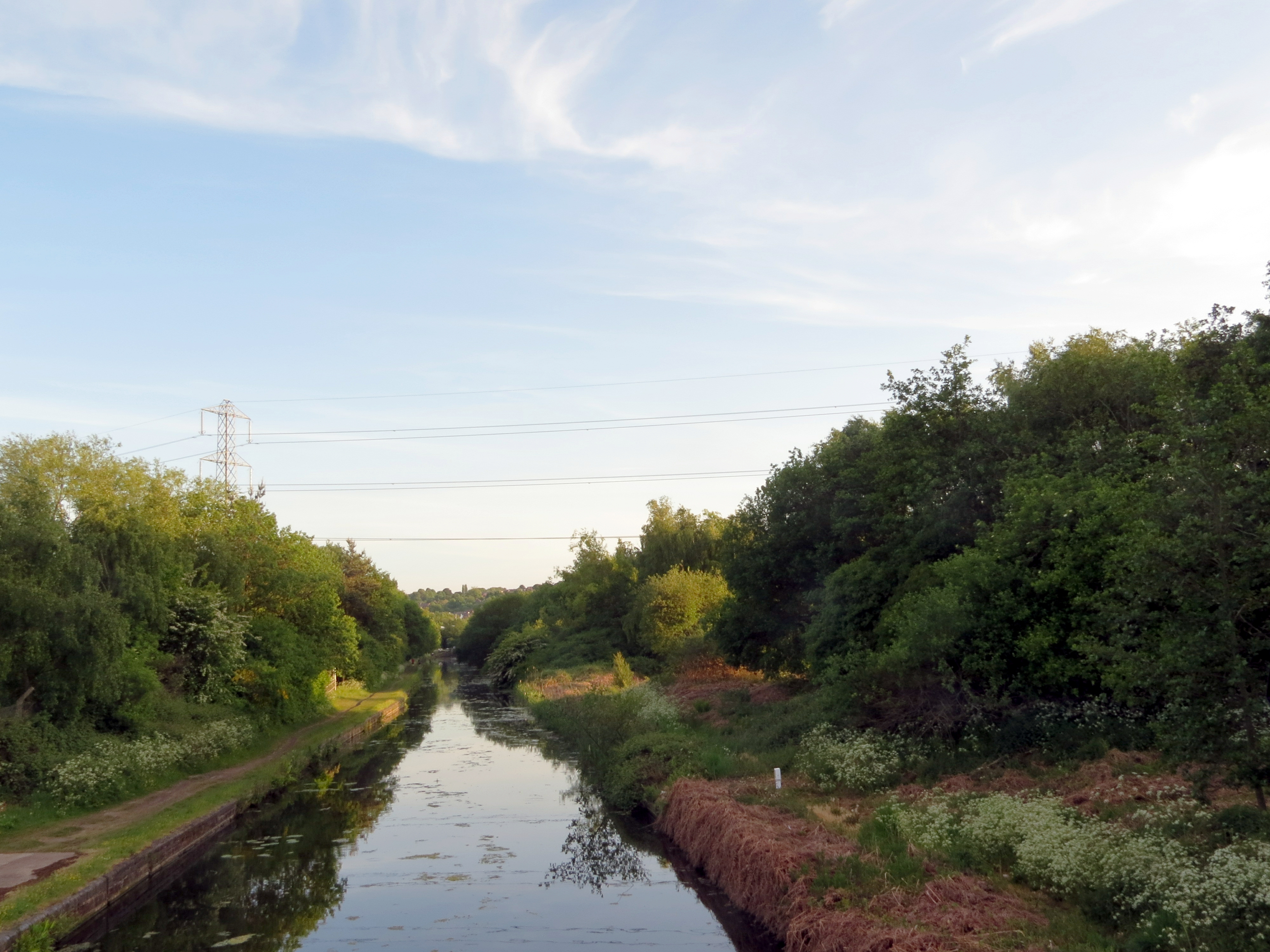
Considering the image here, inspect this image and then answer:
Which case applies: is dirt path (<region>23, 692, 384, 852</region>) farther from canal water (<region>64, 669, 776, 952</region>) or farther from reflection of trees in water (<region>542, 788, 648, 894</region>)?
reflection of trees in water (<region>542, 788, 648, 894</region>)

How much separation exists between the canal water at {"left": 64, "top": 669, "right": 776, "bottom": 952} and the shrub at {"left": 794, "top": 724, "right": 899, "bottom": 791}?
12.4 feet

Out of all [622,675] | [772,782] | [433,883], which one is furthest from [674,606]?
[433,883]

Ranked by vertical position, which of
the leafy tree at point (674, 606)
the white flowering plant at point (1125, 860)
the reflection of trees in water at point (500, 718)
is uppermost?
the leafy tree at point (674, 606)

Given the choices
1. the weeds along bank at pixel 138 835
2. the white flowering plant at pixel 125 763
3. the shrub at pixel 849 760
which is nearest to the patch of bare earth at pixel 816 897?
the shrub at pixel 849 760

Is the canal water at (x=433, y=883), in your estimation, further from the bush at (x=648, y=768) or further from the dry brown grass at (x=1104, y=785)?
the dry brown grass at (x=1104, y=785)

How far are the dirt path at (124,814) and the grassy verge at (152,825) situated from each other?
0.10 meters

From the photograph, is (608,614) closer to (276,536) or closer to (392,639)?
(392,639)

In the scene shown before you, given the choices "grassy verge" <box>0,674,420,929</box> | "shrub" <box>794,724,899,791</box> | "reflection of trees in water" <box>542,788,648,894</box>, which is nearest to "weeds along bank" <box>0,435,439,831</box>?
"grassy verge" <box>0,674,420,929</box>

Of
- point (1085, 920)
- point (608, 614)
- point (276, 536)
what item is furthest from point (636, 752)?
point (608, 614)

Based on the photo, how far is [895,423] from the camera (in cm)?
2684

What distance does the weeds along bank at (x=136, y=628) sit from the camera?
824 inches

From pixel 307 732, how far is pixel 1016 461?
99.1 feet

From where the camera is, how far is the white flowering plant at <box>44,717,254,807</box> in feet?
67.7

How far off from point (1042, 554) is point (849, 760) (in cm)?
623
